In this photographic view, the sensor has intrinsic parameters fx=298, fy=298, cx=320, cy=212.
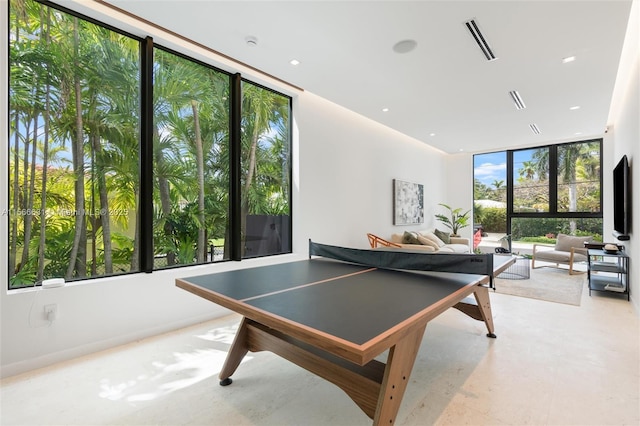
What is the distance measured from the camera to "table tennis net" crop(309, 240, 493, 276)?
2.12 meters

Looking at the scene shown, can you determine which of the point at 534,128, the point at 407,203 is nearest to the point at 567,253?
the point at 534,128

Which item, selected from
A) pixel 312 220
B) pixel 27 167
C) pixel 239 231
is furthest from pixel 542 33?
pixel 27 167

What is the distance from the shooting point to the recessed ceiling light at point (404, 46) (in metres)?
2.99

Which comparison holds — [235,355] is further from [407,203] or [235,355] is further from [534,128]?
[534,128]

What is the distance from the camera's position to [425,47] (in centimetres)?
308

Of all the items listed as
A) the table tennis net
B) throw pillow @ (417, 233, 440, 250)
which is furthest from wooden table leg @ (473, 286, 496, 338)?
throw pillow @ (417, 233, 440, 250)

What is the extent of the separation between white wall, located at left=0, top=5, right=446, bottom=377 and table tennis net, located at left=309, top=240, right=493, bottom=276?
153cm

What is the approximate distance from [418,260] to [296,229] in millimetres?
2399

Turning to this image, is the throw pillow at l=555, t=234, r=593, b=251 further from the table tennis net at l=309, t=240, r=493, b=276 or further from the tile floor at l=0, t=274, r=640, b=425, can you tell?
the table tennis net at l=309, t=240, r=493, b=276

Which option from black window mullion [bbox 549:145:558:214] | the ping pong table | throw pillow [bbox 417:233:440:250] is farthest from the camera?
black window mullion [bbox 549:145:558:214]

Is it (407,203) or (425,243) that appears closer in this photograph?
(425,243)

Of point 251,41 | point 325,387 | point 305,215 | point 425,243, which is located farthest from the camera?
point 425,243

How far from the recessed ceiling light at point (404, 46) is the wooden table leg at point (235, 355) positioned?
2.96 meters

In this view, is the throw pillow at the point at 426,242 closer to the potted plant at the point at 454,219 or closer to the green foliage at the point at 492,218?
the potted plant at the point at 454,219
